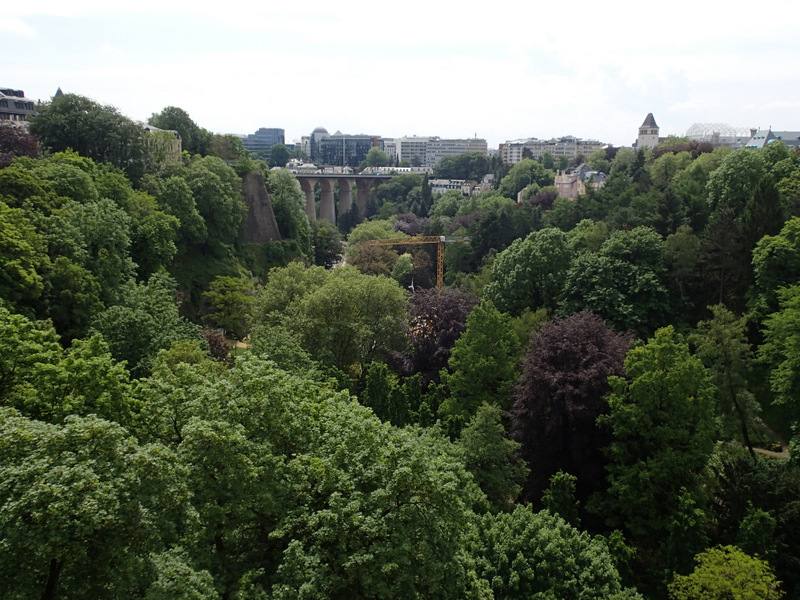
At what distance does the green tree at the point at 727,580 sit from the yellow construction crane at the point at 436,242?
1860 inches

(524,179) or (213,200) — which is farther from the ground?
(524,179)

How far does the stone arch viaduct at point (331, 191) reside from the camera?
4035 inches

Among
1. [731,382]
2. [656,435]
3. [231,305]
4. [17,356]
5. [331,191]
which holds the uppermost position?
[331,191]

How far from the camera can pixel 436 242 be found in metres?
68.4

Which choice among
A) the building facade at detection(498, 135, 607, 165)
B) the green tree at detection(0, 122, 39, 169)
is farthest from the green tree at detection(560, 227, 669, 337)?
the building facade at detection(498, 135, 607, 165)

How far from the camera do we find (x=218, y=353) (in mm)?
32750

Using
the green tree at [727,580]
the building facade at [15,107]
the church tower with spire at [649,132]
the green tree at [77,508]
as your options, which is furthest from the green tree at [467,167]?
the green tree at [77,508]

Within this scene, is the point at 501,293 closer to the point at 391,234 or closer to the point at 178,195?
the point at 178,195

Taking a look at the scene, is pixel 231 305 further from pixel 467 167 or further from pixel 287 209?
pixel 467 167

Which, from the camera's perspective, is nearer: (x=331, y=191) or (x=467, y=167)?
(x=331, y=191)

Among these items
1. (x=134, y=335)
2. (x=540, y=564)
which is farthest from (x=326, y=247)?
(x=540, y=564)

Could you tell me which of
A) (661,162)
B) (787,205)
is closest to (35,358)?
(787,205)

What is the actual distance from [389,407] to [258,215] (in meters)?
39.3

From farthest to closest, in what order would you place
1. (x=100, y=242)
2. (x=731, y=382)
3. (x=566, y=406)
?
1. (x=100, y=242)
2. (x=731, y=382)
3. (x=566, y=406)
